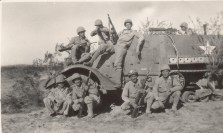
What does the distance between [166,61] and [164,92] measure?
3.02 feet

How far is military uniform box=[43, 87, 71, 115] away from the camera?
675cm

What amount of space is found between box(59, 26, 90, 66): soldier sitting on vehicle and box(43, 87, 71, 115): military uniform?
70cm

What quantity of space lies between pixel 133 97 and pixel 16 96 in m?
3.48

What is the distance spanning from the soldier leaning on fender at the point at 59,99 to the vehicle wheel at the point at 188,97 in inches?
97.6

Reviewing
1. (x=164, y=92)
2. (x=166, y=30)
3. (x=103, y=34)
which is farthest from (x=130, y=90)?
(x=166, y=30)

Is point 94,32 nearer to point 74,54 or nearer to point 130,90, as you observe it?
point 74,54

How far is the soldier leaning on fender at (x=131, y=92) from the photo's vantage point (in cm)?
658

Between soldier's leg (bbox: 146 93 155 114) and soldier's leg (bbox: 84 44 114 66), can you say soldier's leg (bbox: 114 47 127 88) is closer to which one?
soldier's leg (bbox: 84 44 114 66)

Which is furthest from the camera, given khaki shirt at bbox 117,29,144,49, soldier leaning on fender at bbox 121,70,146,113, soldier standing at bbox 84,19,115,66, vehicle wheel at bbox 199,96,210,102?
vehicle wheel at bbox 199,96,210,102

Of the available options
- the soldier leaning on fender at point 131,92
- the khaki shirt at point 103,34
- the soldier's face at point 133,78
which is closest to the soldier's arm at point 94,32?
the khaki shirt at point 103,34

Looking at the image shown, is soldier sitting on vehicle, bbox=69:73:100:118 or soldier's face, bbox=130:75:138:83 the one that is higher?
soldier's face, bbox=130:75:138:83

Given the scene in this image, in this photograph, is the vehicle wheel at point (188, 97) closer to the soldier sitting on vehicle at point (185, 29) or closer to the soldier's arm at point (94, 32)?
the soldier sitting on vehicle at point (185, 29)

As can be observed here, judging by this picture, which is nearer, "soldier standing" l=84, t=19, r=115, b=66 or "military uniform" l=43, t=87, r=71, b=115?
"military uniform" l=43, t=87, r=71, b=115

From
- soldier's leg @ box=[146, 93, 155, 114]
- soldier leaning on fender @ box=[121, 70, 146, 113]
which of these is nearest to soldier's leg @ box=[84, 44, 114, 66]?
soldier leaning on fender @ box=[121, 70, 146, 113]
